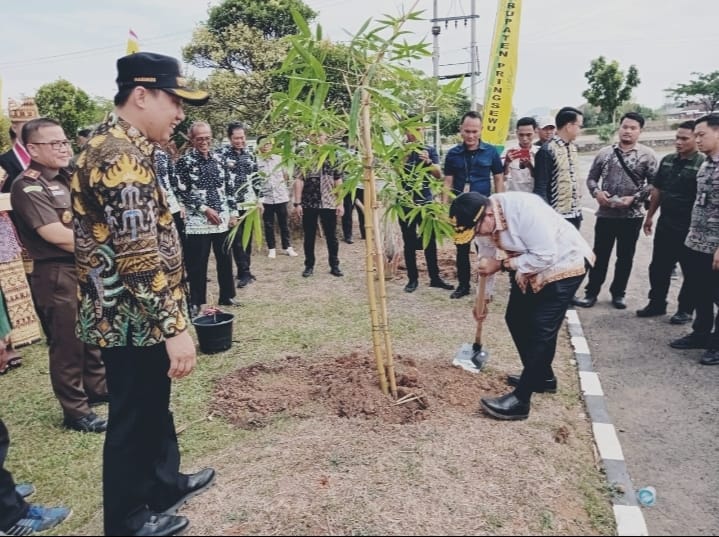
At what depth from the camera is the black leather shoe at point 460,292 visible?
20.1 ft

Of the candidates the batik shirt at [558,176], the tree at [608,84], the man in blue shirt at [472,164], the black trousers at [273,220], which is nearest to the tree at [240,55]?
the black trousers at [273,220]

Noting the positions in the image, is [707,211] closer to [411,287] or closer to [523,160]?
[523,160]

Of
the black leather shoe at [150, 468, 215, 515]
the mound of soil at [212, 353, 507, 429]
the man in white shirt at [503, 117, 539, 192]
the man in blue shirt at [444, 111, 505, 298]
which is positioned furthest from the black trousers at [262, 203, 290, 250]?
the black leather shoe at [150, 468, 215, 515]

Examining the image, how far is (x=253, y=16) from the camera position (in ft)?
38.5

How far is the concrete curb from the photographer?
100 inches

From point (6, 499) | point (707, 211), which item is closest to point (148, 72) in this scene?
point (6, 499)

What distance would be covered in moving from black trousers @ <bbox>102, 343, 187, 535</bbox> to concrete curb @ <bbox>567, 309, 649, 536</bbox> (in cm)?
222

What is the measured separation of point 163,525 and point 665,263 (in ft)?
17.0

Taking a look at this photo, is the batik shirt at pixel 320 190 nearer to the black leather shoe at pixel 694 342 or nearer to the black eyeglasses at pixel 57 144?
the black eyeglasses at pixel 57 144

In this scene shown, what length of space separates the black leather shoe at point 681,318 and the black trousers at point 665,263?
35mm

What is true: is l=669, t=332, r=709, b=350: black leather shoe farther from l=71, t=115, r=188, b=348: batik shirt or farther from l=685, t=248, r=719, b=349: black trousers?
l=71, t=115, r=188, b=348: batik shirt

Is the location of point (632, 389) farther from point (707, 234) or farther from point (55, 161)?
point (55, 161)

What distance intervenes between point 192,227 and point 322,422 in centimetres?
295

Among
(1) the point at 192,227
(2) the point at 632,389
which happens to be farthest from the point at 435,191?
(1) the point at 192,227
